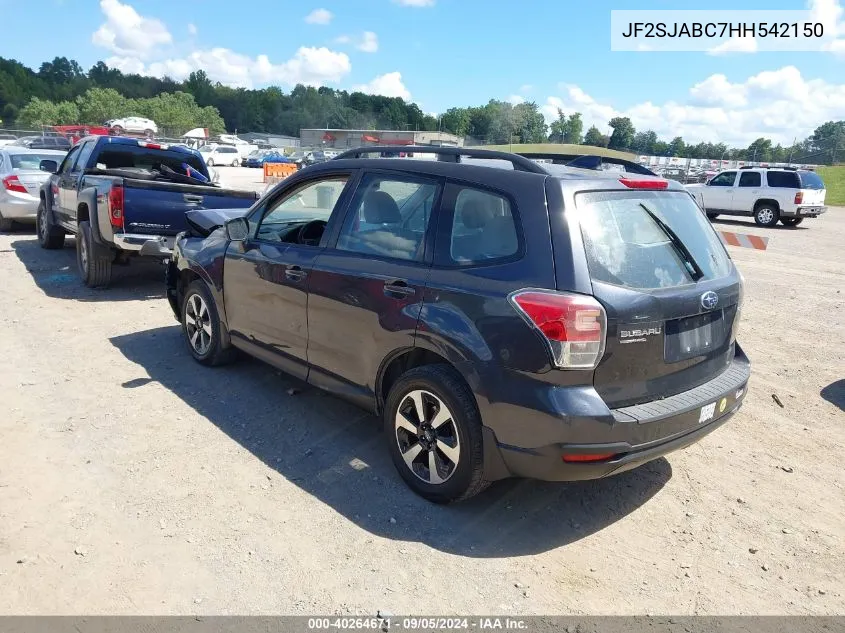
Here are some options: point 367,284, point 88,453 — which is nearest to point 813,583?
point 367,284

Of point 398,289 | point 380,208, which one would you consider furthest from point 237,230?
point 398,289

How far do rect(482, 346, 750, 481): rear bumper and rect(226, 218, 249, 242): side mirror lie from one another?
264cm

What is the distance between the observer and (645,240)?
330 cm

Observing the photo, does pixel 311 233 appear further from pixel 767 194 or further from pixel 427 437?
pixel 767 194

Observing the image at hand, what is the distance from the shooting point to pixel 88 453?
398cm

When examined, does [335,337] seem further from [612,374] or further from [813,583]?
[813,583]

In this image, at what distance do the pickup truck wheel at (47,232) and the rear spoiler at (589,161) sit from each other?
902cm

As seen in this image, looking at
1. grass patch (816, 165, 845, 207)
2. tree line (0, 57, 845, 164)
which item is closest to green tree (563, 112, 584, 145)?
tree line (0, 57, 845, 164)

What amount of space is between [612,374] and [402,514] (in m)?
1.38

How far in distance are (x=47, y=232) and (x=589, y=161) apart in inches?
381

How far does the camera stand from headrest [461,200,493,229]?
132 inches

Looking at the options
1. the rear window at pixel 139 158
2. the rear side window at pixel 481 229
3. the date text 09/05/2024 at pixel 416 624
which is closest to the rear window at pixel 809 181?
the rear window at pixel 139 158

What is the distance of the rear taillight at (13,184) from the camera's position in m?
11.8

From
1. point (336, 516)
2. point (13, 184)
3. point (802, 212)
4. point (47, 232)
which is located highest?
point (13, 184)
